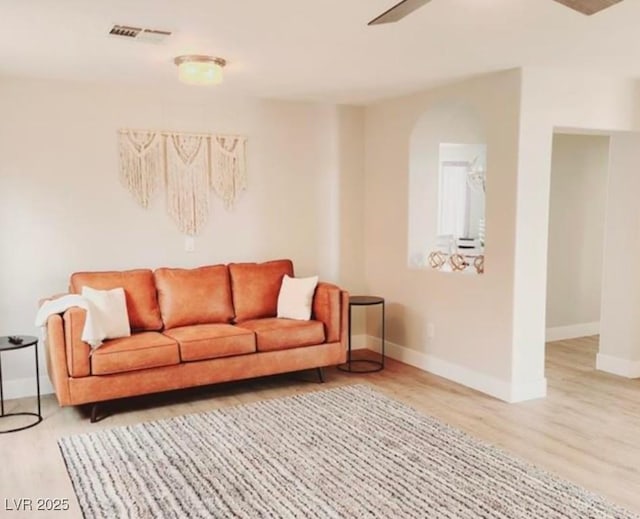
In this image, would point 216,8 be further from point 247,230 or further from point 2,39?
point 247,230

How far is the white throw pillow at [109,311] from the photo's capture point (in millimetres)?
3934

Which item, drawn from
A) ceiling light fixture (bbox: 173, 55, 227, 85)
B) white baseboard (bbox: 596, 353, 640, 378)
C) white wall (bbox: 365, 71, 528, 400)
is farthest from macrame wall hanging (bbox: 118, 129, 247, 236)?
white baseboard (bbox: 596, 353, 640, 378)

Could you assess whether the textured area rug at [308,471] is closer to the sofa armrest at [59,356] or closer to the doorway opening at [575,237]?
the sofa armrest at [59,356]

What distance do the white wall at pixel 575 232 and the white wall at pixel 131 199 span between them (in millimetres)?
2108

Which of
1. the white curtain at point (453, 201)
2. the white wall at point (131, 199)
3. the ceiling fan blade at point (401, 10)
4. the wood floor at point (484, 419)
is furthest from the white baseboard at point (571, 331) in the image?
the ceiling fan blade at point (401, 10)

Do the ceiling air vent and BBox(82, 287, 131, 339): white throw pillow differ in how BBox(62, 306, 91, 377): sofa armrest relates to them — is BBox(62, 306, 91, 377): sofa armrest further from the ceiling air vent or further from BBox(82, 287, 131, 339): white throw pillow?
the ceiling air vent

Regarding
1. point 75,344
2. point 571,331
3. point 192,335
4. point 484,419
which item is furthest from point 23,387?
point 571,331

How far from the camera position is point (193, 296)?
4.61 meters

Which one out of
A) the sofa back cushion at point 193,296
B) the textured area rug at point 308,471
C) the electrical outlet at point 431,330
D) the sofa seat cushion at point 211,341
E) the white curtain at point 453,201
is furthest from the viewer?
the white curtain at point 453,201

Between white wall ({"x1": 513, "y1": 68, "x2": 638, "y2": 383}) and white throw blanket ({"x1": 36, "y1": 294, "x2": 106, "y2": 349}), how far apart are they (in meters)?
2.92

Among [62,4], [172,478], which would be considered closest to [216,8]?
[62,4]

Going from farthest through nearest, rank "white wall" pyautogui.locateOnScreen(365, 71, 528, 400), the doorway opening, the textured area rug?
the doorway opening, "white wall" pyautogui.locateOnScreen(365, 71, 528, 400), the textured area rug

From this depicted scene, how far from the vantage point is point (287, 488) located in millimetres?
2875

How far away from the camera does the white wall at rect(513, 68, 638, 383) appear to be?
408 cm
